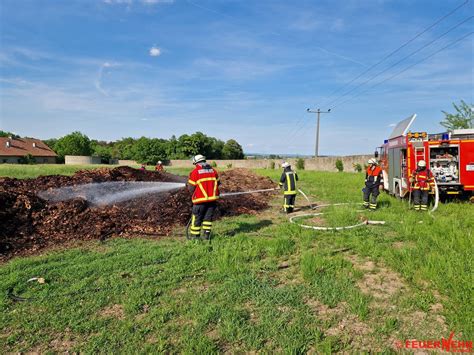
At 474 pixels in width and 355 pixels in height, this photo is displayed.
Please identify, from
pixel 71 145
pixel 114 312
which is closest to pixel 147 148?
pixel 71 145

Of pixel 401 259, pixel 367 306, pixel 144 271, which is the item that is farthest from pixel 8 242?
A: pixel 401 259

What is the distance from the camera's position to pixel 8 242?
21.3 ft

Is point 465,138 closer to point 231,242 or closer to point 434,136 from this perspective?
point 434,136

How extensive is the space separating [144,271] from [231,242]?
2.07 metres

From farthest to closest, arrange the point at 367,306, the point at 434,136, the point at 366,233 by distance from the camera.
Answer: the point at 434,136 < the point at 366,233 < the point at 367,306

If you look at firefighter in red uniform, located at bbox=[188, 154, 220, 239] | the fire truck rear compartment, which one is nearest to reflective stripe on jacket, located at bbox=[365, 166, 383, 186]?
the fire truck rear compartment

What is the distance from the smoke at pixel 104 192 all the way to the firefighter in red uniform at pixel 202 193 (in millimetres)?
3746

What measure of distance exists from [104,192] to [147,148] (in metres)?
85.5

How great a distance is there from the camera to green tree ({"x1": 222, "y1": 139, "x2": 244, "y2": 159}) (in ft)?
352

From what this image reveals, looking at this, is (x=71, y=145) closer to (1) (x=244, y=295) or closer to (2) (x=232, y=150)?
(2) (x=232, y=150)

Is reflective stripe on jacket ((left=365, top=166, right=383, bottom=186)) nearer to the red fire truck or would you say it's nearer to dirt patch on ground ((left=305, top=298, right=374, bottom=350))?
the red fire truck

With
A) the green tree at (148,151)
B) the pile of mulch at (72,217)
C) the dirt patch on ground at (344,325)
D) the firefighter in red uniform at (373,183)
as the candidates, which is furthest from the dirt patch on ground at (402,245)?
the green tree at (148,151)

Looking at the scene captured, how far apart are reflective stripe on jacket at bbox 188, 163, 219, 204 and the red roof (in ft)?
232

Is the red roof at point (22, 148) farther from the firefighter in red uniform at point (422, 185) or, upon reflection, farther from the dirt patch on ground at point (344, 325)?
the dirt patch on ground at point (344, 325)
